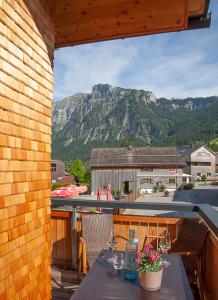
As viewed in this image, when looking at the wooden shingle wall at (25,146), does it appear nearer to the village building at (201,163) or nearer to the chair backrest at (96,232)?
the chair backrest at (96,232)

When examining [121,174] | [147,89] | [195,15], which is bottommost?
[121,174]

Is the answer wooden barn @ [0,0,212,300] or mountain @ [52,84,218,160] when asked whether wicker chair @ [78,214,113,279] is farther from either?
mountain @ [52,84,218,160]

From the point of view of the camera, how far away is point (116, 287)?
2.28 metres

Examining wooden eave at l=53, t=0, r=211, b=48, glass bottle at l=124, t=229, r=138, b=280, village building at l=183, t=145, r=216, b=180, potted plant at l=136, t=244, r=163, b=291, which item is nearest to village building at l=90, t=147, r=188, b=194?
village building at l=183, t=145, r=216, b=180

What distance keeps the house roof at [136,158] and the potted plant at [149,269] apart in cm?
3415

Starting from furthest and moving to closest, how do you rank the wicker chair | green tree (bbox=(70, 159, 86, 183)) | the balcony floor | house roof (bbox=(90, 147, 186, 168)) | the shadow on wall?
green tree (bbox=(70, 159, 86, 183)) → house roof (bbox=(90, 147, 186, 168)) → the wicker chair → the balcony floor → the shadow on wall

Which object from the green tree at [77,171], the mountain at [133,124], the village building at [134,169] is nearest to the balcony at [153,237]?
the village building at [134,169]

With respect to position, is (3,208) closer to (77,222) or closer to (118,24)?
(118,24)

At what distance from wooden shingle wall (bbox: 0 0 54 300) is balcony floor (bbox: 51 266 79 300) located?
1.08 metres

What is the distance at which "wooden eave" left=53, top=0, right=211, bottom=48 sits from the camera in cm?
283

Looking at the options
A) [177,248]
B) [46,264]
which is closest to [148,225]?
[177,248]

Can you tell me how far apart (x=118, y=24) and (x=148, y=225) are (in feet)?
8.78

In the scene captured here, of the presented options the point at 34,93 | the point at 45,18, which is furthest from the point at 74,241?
the point at 45,18

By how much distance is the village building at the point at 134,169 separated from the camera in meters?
36.0
